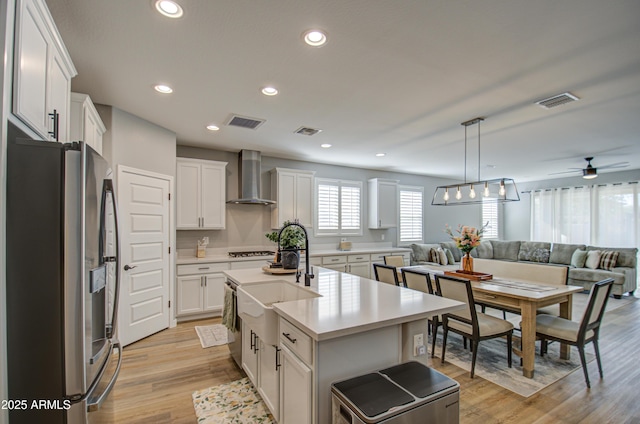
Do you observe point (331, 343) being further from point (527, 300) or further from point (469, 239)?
point (469, 239)

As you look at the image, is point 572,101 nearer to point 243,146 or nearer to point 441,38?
point 441,38

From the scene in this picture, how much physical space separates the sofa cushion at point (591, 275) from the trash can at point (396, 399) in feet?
22.0

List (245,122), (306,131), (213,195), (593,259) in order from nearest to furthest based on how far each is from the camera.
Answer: (245,122)
(306,131)
(213,195)
(593,259)

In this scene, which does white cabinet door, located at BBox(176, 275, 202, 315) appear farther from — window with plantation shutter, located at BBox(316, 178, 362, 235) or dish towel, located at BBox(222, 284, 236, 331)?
window with plantation shutter, located at BBox(316, 178, 362, 235)

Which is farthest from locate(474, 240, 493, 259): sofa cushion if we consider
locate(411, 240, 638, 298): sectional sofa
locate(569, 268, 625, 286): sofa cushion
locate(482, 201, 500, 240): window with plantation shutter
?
locate(569, 268, 625, 286): sofa cushion

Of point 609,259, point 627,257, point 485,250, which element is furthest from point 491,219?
point 627,257

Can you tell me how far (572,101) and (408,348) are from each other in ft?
10.5

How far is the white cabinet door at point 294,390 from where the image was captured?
151 centimetres

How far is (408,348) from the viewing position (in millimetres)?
1771

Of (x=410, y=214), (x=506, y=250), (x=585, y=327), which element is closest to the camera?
(x=585, y=327)

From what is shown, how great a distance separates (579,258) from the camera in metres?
6.61

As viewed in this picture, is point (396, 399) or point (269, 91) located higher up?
point (269, 91)

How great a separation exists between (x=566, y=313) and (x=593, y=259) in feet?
15.3

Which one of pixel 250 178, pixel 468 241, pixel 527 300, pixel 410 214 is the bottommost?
pixel 527 300
